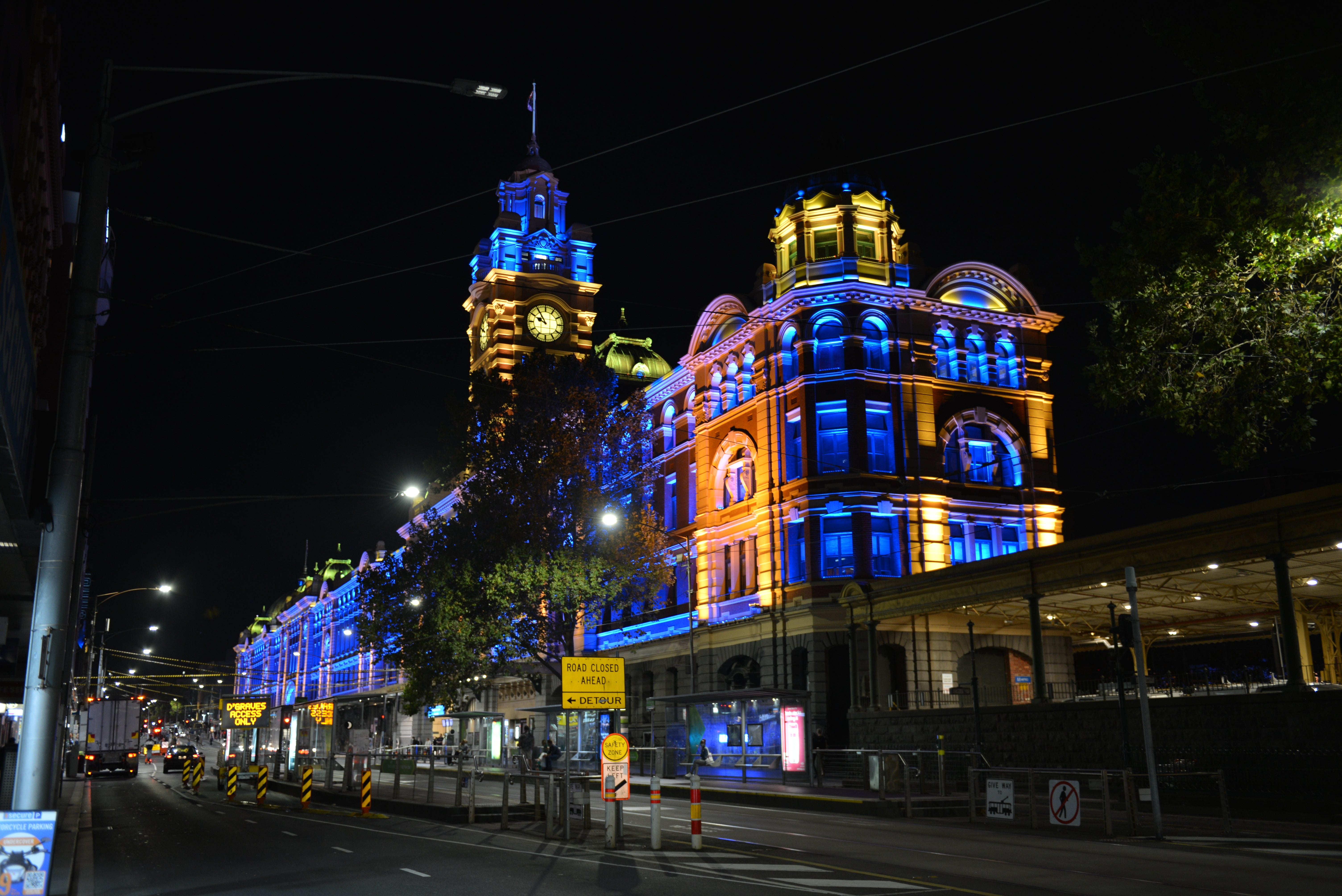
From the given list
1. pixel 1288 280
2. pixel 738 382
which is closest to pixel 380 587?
pixel 738 382

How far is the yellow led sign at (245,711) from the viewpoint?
46.0m

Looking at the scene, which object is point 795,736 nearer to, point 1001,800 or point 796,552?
point 796,552

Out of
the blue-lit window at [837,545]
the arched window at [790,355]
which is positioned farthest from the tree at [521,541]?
the arched window at [790,355]

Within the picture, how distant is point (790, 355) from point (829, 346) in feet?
5.43

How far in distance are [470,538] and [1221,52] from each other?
29319mm

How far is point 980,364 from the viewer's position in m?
47.4

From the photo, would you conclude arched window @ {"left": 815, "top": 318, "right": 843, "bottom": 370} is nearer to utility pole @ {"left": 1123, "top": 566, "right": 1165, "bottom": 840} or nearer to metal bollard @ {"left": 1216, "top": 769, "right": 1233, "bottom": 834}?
utility pole @ {"left": 1123, "top": 566, "right": 1165, "bottom": 840}

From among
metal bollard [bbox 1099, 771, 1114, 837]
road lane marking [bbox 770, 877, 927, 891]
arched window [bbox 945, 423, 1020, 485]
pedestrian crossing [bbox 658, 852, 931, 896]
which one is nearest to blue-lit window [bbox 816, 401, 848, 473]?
arched window [bbox 945, 423, 1020, 485]

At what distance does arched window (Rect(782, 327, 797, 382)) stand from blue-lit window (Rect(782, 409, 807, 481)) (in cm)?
157

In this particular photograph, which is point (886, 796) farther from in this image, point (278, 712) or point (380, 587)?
point (278, 712)

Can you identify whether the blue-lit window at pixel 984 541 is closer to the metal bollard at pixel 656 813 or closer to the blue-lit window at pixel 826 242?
the blue-lit window at pixel 826 242

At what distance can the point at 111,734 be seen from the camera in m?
53.2

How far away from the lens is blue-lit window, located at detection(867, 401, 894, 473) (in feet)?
146

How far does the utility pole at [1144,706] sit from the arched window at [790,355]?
25.6 metres
